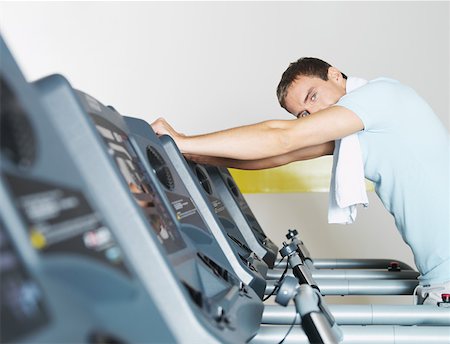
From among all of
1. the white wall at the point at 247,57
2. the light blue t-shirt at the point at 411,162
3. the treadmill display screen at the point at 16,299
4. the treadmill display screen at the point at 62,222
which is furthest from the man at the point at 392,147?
A: the white wall at the point at 247,57

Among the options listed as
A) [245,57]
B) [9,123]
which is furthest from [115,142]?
[245,57]

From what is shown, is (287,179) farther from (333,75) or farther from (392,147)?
(392,147)

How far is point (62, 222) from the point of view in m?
0.73

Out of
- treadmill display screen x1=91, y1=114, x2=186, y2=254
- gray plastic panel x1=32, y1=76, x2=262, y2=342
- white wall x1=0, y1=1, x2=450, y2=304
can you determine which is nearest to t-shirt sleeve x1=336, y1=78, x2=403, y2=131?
treadmill display screen x1=91, y1=114, x2=186, y2=254

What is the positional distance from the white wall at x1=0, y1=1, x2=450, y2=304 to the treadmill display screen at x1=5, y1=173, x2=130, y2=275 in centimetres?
422

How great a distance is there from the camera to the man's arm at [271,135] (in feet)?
7.40

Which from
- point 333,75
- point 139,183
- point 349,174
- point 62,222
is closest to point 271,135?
point 349,174

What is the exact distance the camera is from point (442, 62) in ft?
16.4

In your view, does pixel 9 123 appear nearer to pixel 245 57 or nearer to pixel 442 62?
pixel 245 57

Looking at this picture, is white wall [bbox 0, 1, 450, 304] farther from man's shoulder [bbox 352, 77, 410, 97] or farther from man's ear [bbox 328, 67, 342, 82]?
man's shoulder [bbox 352, 77, 410, 97]

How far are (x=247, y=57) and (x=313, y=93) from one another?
233 centimetres

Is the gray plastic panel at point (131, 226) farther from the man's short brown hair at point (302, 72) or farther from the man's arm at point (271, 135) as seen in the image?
the man's short brown hair at point (302, 72)

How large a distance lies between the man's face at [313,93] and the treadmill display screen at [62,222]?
2064 mm

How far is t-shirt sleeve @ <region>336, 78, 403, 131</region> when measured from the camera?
2.37 meters
